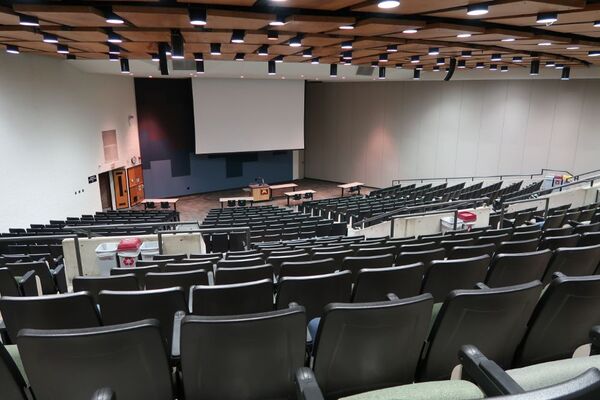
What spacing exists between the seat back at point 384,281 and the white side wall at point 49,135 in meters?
9.66

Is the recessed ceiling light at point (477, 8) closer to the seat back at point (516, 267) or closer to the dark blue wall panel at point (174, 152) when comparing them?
the seat back at point (516, 267)

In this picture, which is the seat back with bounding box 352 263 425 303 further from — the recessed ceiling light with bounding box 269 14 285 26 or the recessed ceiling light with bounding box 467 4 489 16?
the recessed ceiling light with bounding box 269 14 285 26

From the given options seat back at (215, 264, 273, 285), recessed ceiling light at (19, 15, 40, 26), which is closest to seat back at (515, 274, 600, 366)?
seat back at (215, 264, 273, 285)

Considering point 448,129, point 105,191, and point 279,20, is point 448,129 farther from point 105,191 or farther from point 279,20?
point 105,191

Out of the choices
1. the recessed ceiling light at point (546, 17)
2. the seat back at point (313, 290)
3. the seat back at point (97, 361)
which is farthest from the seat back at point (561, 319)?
the recessed ceiling light at point (546, 17)

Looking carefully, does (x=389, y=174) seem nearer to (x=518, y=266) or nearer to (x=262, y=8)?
(x=262, y=8)

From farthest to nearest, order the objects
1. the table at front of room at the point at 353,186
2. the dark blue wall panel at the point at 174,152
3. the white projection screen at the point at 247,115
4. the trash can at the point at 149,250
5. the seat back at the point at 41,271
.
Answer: the table at front of room at the point at 353,186
the white projection screen at the point at 247,115
the dark blue wall panel at the point at 174,152
the trash can at the point at 149,250
the seat back at the point at 41,271

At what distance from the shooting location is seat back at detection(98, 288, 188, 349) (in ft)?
7.18

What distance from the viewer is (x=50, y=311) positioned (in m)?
2.20

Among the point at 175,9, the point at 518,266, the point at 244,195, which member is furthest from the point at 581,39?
the point at 244,195

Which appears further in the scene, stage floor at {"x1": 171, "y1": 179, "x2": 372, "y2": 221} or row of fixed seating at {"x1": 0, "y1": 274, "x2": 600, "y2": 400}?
stage floor at {"x1": 171, "y1": 179, "x2": 372, "y2": 221}

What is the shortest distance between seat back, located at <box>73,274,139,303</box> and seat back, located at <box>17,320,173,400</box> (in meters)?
1.50

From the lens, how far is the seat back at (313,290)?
2.53 metres

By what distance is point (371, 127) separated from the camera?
19.6 metres
